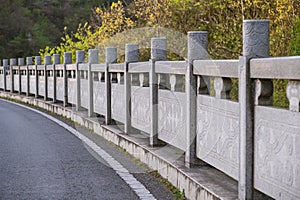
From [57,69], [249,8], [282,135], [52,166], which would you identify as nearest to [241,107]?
[282,135]

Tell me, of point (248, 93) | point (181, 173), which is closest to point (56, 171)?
point (181, 173)

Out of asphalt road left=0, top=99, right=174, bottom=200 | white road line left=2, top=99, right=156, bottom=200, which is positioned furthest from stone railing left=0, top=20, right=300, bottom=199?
asphalt road left=0, top=99, right=174, bottom=200

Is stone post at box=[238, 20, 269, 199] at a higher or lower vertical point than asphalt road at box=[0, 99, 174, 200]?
higher

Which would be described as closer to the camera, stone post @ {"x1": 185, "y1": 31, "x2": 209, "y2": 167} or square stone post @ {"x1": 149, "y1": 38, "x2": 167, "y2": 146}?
stone post @ {"x1": 185, "y1": 31, "x2": 209, "y2": 167}

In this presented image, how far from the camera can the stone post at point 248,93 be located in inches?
207

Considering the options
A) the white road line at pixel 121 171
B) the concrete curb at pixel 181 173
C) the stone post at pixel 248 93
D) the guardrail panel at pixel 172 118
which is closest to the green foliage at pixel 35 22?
the white road line at pixel 121 171

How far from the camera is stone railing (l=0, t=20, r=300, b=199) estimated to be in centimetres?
476

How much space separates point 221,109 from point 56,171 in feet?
10.6

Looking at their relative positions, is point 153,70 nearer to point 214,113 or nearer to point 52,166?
point 52,166

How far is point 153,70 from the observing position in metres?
9.02

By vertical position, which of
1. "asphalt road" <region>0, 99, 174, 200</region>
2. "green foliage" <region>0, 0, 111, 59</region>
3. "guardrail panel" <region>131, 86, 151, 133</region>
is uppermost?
"green foliage" <region>0, 0, 111, 59</region>

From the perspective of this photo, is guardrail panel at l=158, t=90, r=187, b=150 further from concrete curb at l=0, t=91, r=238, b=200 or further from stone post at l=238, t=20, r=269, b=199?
stone post at l=238, t=20, r=269, b=199

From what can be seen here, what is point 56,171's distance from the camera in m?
8.60

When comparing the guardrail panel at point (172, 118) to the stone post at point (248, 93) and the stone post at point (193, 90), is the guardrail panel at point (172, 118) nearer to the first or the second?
the stone post at point (193, 90)
